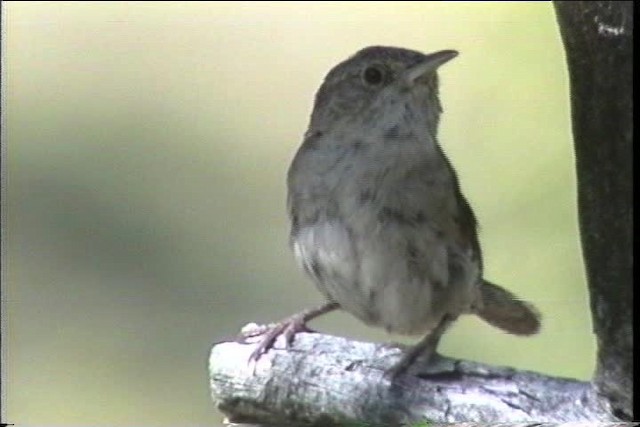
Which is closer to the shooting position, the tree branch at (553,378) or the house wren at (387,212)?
the tree branch at (553,378)

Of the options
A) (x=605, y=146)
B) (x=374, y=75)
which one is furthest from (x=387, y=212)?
(x=605, y=146)

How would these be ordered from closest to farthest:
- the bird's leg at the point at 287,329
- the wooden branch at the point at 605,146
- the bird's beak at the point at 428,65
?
the wooden branch at the point at 605,146, the bird's beak at the point at 428,65, the bird's leg at the point at 287,329

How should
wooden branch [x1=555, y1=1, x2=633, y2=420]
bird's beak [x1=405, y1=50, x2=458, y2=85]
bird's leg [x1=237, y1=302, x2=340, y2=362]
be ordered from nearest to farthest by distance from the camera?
wooden branch [x1=555, y1=1, x2=633, y2=420] → bird's beak [x1=405, y1=50, x2=458, y2=85] → bird's leg [x1=237, y1=302, x2=340, y2=362]

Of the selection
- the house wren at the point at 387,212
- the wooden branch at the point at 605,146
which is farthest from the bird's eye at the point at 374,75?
the wooden branch at the point at 605,146

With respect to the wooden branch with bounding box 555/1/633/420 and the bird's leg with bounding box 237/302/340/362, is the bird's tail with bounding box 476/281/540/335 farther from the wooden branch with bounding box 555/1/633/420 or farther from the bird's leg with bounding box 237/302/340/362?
the bird's leg with bounding box 237/302/340/362

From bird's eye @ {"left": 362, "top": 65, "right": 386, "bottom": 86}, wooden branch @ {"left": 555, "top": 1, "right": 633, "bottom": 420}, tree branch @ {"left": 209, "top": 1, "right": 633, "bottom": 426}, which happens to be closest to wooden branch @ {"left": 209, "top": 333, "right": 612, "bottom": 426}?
tree branch @ {"left": 209, "top": 1, "right": 633, "bottom": 426}

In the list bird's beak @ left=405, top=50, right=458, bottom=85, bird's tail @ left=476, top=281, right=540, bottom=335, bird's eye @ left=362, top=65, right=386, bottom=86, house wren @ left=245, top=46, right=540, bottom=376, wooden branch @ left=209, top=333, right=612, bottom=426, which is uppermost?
bird's eye @ left=362, top=65, right=386, bottom=86

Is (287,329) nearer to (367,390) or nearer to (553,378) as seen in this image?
(367,390)

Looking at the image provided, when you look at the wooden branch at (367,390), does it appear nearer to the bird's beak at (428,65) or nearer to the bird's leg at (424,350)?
the bird's leg at (424,350)
